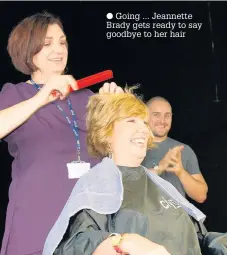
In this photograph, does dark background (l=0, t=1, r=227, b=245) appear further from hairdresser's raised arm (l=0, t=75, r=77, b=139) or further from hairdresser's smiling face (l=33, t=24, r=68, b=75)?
hairdresser's raised arm (l=0, t=75, r=77, b=139)

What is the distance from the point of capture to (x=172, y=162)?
9.34 ft

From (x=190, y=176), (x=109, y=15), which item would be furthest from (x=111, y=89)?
(x=109, y=15)

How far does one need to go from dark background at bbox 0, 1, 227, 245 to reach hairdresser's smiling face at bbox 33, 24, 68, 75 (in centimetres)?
181

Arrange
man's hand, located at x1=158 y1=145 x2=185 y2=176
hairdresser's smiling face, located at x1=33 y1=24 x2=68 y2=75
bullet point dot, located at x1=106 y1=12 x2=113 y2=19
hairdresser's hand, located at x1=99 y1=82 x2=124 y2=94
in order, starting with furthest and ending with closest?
bullet point dot, located at x1=106 y1=12 x2=113 y2=19 < man's hand, located at x1=158 y1=145 x2=185 y2=176 < hairdresser's smiling face, located at x1=33 y1=24 x2=68 y2=75 < hairdresser's hand, located at x1=99 y1=82 x2=124 y2=94

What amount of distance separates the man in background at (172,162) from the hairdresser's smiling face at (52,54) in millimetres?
925

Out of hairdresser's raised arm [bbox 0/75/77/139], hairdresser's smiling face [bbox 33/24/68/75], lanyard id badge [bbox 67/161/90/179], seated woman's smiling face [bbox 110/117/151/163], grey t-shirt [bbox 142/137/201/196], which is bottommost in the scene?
grey t-shirt [bbox 142/137/201/196]

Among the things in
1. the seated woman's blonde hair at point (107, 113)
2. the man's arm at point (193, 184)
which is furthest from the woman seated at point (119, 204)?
the man's arm at point (193, 184)

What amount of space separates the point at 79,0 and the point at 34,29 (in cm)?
194

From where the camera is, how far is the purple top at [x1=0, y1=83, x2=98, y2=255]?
191 centimetres

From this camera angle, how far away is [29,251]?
189 cm

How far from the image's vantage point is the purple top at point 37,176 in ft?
6.27

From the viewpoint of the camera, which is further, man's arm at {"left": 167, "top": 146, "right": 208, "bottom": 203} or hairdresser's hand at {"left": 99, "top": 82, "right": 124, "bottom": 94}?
man's arm at {"left": 167, "top": 146, "right": 208, "bottom": 203}

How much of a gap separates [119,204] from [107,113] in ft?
0.93

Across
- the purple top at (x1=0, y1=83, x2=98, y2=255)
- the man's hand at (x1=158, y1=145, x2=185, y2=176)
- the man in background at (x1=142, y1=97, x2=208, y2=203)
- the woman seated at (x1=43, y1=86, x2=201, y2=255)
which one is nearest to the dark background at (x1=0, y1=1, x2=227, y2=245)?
the man in background at (x1=142, y1=97, x2=208, y2=203)
